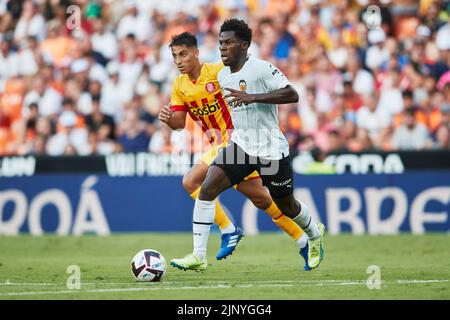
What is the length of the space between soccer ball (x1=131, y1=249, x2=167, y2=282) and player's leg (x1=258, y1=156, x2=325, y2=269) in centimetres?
137

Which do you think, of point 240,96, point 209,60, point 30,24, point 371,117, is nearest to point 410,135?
point 371,117

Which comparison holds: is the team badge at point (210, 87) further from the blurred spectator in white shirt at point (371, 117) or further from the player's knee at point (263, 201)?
the blurred spectator in white shirt at point (371, 117)

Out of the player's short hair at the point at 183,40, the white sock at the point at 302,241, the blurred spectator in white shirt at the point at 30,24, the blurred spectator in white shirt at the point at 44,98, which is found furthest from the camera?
the blurred spectator in white shirt at the point at 30,24

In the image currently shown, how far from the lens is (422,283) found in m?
9.89

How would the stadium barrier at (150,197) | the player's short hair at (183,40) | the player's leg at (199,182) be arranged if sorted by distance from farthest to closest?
1. the stadium barrier at (150,197)
2. the player's leg at (199,182)
3. the player's short hair at (183,40)

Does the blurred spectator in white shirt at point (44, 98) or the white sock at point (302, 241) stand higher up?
the blurred spectator in white shirt at point (44, 98)

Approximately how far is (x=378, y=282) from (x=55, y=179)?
902 centimetres

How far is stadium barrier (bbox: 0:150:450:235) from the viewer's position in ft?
54.6

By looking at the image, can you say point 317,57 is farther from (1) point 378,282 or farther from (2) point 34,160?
(1) point 378,282

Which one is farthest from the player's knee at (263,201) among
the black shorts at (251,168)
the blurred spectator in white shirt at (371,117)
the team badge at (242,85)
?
the blurred spectator in white shirt at (371,117)

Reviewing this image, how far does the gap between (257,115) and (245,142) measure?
0.30 m

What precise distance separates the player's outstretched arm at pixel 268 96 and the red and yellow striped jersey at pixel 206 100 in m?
1.46

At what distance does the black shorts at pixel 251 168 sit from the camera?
1050 cm
